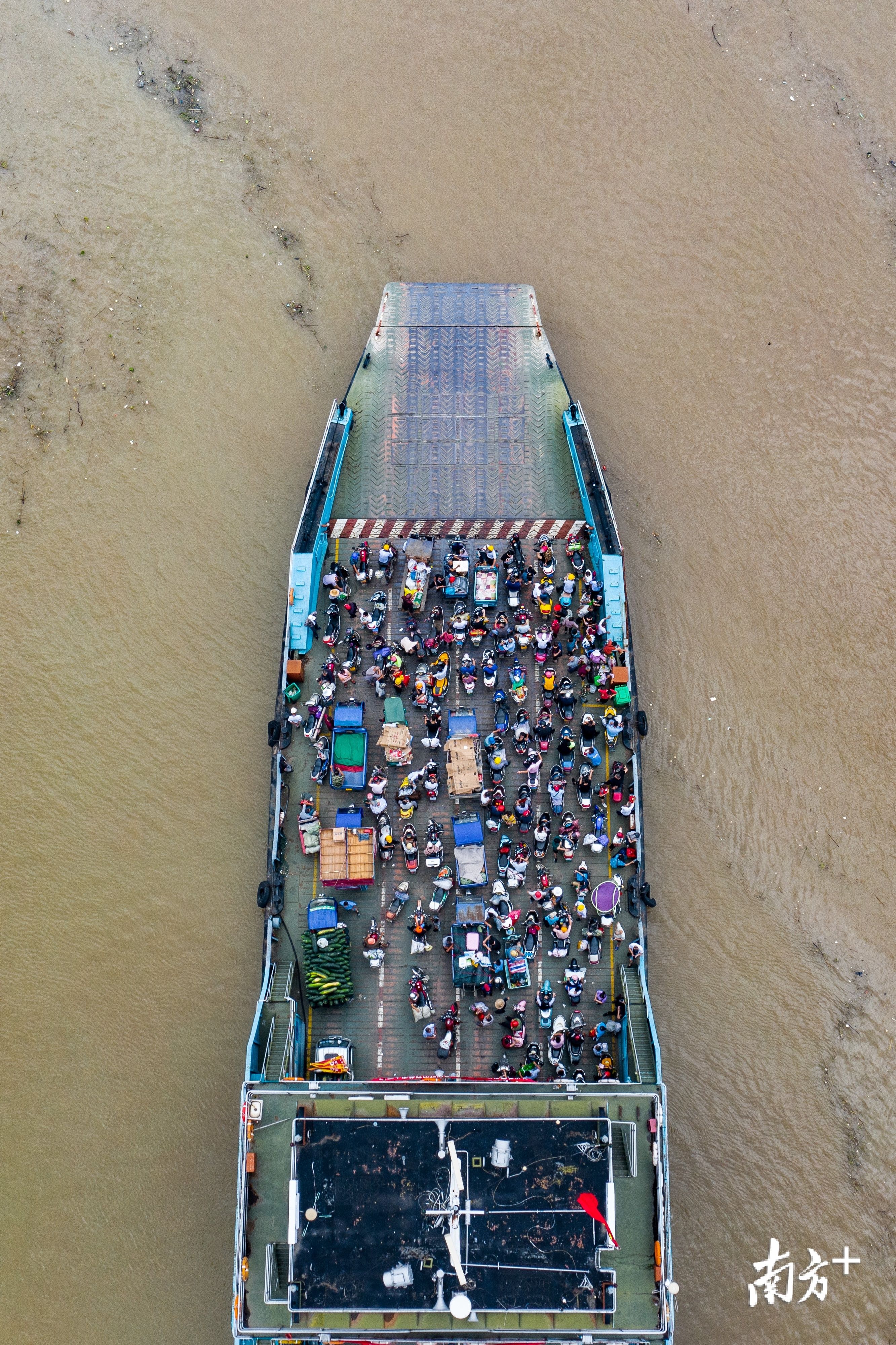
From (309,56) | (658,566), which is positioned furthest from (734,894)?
(309,56)

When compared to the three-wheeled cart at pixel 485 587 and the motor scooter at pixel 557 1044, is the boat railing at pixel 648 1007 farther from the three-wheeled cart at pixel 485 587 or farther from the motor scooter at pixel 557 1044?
the three-wheeled cart at pixel 485 587

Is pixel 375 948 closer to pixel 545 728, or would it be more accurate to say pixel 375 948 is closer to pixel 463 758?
pixel 463 758

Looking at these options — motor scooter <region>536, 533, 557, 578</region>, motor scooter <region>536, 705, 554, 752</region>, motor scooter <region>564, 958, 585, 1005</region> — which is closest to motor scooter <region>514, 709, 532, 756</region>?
motor scooter <region>536, 705, 554, 752</region>

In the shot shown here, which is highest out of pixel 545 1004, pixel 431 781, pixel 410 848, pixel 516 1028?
pixel 431 781

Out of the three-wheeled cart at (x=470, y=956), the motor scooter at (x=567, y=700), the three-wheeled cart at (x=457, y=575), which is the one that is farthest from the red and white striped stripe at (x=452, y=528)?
the three-wheeled cart at (x=470, y=956)

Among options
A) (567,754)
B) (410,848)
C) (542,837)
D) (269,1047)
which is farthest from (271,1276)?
(567,754)

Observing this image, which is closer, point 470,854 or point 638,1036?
point 638,1036
